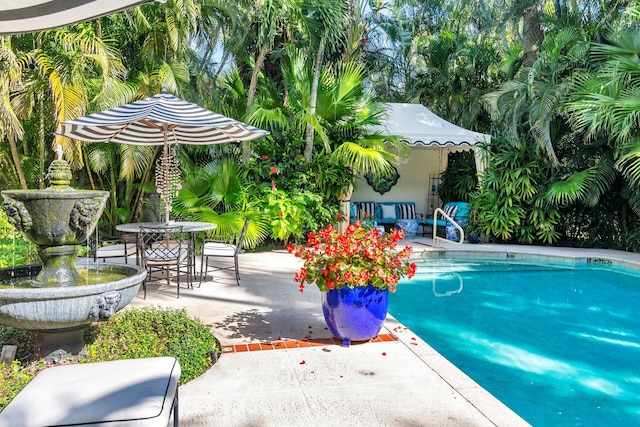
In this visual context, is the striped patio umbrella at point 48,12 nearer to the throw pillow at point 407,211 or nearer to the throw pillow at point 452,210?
the throw pillow at point 452,210

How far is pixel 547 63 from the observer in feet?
32.7

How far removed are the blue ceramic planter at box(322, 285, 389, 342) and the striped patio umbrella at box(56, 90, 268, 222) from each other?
2882 millimetres

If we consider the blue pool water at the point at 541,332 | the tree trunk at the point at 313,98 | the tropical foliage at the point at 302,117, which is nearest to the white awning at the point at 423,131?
the tropical foliage at the point at 302,117

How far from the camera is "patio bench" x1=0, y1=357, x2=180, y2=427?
5.49ft

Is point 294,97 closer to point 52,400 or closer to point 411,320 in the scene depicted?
point 411,320

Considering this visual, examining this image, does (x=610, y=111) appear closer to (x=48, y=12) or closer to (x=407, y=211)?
(x=407, y=211)

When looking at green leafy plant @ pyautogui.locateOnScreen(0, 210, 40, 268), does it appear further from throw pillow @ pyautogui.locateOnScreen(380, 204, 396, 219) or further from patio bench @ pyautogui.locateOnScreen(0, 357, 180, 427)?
throw pillow @ pyautogui.locateOnScreen(380, 204, 396, 219)

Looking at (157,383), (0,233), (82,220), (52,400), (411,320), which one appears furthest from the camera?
(0,233)

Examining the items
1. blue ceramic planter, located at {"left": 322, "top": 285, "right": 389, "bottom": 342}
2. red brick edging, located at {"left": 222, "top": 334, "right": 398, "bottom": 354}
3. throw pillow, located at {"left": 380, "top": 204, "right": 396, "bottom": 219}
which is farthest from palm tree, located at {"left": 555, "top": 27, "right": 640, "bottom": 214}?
red brick edging, located at {"left": 222, "top": 334, "right": 398, "bottom": 354}

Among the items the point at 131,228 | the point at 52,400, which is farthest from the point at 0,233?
the point at 52,400

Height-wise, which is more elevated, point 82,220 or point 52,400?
point 82,220

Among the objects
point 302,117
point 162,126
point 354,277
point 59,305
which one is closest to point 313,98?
point 302,117

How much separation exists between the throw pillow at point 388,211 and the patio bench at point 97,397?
1098cm

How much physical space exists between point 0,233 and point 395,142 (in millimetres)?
7015
